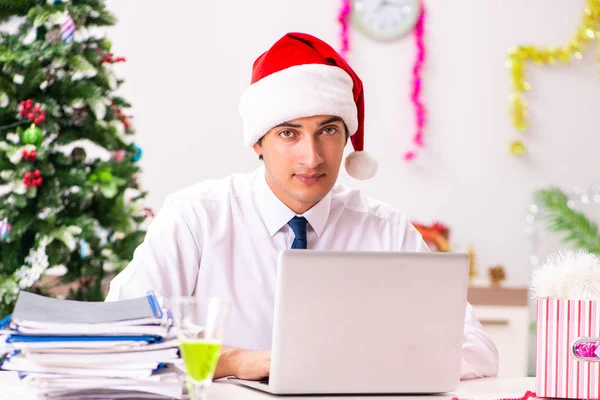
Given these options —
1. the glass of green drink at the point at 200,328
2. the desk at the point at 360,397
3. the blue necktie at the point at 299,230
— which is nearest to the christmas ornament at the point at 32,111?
the blue necktie at the point at 299,230

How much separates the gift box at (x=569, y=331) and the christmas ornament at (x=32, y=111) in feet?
6.75

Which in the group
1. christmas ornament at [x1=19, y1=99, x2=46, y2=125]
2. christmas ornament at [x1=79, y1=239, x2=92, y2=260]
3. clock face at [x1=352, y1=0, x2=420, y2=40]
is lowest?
christmas ornament at [x1=79, y1=239, x2=92, y2=260]

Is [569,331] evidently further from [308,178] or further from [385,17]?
[385,17]

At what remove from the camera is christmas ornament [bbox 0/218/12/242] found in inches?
113

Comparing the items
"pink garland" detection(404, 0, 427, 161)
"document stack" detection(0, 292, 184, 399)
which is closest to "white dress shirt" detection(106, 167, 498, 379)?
"document stack" detection(0, 292, 184, 399)

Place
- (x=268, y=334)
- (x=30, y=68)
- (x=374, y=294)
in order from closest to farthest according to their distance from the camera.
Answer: (x=374, y=294)
(x=268, y=334)
(x=30, y=68)

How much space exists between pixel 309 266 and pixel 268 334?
2.68ft

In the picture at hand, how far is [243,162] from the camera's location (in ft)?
13.6

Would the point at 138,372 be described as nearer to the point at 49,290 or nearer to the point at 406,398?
the point at 406,398

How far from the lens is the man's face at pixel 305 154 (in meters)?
1.97

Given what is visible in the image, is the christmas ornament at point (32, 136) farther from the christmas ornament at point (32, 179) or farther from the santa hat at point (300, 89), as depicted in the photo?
the santa hat at point (300, 89)

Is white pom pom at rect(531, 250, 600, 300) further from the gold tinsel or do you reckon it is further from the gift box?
the gold tinsel

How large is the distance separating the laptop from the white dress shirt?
1.97 feet

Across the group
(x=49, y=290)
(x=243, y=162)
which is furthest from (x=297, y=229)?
(x=243, y=162)
